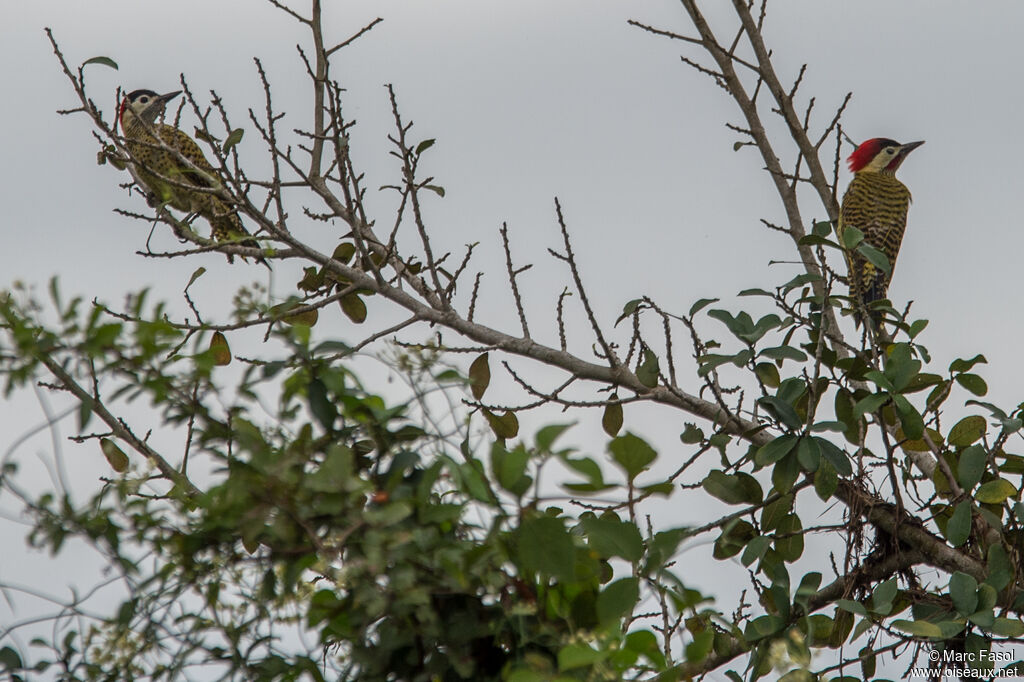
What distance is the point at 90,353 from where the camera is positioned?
1.29m

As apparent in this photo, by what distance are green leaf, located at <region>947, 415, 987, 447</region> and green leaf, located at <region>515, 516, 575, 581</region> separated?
218 centimetres

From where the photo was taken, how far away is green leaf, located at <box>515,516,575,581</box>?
120 cm

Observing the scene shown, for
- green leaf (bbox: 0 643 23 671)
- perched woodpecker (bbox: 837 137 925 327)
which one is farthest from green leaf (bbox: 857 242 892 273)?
perched woodpecker (bbox: 837 137 925 327)

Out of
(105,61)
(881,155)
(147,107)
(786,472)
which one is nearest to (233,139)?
(105,61)

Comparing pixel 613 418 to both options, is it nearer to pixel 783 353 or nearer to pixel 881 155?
pixel 783 353

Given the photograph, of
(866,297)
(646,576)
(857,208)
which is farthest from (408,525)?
(857,208)

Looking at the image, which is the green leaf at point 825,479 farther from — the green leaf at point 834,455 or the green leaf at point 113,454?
the green leaf at point 113,454

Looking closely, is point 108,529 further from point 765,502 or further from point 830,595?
point 830,595

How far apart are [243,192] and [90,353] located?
5.70 feet

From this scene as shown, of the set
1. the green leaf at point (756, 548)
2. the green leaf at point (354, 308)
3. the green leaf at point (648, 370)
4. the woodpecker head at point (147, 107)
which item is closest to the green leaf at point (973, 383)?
the green leaf at point (756, 548)

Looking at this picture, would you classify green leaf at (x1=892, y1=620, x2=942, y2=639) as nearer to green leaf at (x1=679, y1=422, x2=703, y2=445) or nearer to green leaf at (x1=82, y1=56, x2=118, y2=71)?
green leaf at (x1=679, y1=422, x2=703, y2=445)

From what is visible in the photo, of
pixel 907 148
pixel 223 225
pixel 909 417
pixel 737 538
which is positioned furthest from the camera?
pixel 907 148

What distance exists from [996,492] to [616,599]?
6.49ft

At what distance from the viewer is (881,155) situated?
23.6 feet
